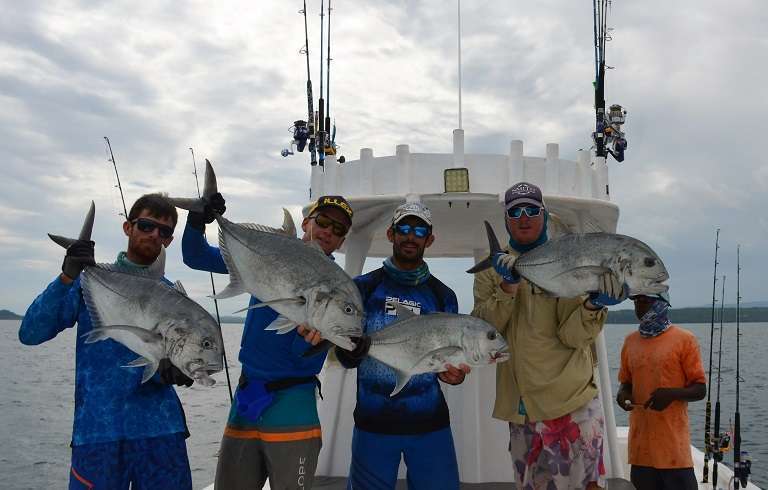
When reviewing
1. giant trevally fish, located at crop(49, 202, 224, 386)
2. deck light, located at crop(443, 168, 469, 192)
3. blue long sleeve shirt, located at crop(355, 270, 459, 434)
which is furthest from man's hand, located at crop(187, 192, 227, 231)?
deck light, located at crop(443, 168, 469, 192)

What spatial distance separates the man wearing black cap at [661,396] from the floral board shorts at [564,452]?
1429mm

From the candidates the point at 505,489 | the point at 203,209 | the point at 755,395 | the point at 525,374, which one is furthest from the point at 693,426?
the point at 203,209

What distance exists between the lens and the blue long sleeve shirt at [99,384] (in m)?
3.04

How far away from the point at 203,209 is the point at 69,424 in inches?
1086

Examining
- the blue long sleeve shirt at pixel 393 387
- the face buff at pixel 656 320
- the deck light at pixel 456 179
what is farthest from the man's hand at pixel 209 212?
the face buff at pixel 656 320

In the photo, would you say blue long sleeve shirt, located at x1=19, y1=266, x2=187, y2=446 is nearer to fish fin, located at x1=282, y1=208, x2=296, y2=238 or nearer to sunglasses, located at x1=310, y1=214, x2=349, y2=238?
fish fin, located at x1=282, y1=208, x2=296, y2=238

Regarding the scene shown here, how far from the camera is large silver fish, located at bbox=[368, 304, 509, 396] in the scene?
306cm

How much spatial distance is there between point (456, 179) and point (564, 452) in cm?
278

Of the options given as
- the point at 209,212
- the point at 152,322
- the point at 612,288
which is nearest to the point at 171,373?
the point at 152,322

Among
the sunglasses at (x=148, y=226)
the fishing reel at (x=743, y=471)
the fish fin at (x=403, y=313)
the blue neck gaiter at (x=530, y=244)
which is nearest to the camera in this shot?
the sunglasses at (x=148, y=226)

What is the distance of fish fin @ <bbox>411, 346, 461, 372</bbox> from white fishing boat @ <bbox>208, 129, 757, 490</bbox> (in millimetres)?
2581

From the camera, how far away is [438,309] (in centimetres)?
369

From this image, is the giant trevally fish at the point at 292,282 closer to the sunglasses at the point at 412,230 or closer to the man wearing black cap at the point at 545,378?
the sunglasses at the point at 412,230

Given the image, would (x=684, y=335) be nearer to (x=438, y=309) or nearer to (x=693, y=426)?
(x=438, y=309)
